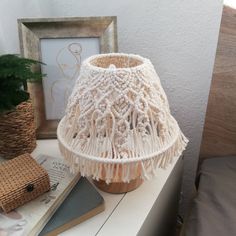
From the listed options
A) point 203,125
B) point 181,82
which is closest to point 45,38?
point 181,82

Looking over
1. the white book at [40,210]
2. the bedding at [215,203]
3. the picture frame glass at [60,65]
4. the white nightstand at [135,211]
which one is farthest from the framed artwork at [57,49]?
the bedding at [215,203]

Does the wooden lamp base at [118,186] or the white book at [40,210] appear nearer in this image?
the white book at [40,210]

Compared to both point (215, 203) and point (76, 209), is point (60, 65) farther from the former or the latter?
point (215, 203)

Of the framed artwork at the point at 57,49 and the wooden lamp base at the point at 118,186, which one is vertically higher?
the framed artwork at the point at 57,49

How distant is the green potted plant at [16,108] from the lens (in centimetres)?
68

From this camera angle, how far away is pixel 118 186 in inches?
26.6

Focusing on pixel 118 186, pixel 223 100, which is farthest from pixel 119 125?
pixel 223 100

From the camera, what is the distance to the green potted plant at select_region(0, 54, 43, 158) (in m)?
0.68

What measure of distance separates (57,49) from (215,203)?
0.54 metres

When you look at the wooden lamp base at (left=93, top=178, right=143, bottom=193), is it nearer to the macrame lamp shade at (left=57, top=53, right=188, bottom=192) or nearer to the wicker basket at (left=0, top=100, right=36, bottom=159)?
the macrame lamp shade at (left=57, top=53, right=188, bottom=192)

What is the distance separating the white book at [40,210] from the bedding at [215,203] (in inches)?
10.5

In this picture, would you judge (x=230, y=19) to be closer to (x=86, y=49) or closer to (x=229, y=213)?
(x=86, y=49)

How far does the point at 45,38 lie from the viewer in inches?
32.1

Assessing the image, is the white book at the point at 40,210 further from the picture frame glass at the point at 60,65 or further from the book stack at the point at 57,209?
the picture frame glass at the point at 60,65
